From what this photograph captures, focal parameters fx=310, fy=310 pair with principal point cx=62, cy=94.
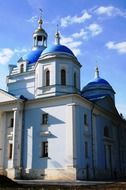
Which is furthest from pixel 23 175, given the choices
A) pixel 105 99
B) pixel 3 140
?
pixel 105 99

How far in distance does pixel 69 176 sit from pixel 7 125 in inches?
353

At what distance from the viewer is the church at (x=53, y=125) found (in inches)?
1137

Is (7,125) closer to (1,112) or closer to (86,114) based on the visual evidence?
(1,112)

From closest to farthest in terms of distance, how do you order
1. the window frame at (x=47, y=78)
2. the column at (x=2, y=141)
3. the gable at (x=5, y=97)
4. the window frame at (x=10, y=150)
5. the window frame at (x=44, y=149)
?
the window frame at (x=44, y=149) → the column at (x=2, y=141) → the window frame at (x=10, y=150) → the gable at (x=5, y=97) → the window frame at (x=47, y=78)

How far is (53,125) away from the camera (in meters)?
29.9

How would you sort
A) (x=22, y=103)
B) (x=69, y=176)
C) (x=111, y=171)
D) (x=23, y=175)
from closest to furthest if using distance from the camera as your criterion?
(x=69, y=176)
(x=23, y=175)
(x=22, y=103)
(x=111, y=171)

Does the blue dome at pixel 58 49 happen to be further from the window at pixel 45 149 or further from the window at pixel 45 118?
the window at pixel 45 149

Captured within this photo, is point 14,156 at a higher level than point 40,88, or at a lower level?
lower

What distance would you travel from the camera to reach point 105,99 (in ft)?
123

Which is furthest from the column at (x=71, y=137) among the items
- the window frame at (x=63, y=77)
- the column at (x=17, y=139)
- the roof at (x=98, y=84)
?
the roof at (x=98, y=84)

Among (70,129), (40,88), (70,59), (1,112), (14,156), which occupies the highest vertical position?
Answer: (70,59)

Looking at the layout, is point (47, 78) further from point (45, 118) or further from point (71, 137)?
point (71, 137)

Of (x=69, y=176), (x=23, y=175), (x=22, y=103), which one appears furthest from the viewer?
(x=22, y=103)

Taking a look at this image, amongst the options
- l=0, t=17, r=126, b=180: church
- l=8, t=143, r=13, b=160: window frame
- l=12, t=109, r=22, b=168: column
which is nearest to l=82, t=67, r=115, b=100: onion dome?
l=0, t=17, r=126, b=180: church
